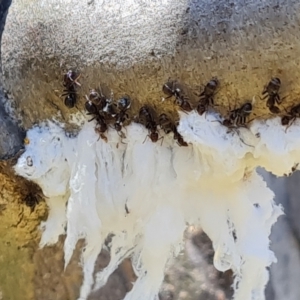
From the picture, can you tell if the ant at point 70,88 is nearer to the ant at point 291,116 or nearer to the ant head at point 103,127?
the ant head at point 103,127

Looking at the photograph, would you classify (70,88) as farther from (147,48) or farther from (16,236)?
(16,236)

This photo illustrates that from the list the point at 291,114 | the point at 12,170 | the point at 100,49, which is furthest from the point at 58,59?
the point at 291,114

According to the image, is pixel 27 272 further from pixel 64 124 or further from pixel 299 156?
pixel 299 156

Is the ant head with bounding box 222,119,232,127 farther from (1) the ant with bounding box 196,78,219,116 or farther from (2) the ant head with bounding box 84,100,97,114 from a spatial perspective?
(2) the ant head with bounding box 84,100,97,114

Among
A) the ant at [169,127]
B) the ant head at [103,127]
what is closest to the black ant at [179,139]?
the ant at [169,127]

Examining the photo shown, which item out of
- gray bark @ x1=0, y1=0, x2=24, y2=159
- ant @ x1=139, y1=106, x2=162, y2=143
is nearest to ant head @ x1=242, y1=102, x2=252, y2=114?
ant @ x1=139, y1=106, x2=162, y2=143

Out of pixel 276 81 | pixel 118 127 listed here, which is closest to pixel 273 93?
pixel 276 81

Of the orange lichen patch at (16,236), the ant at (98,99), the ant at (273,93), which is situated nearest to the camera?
the ant at (273,93)
